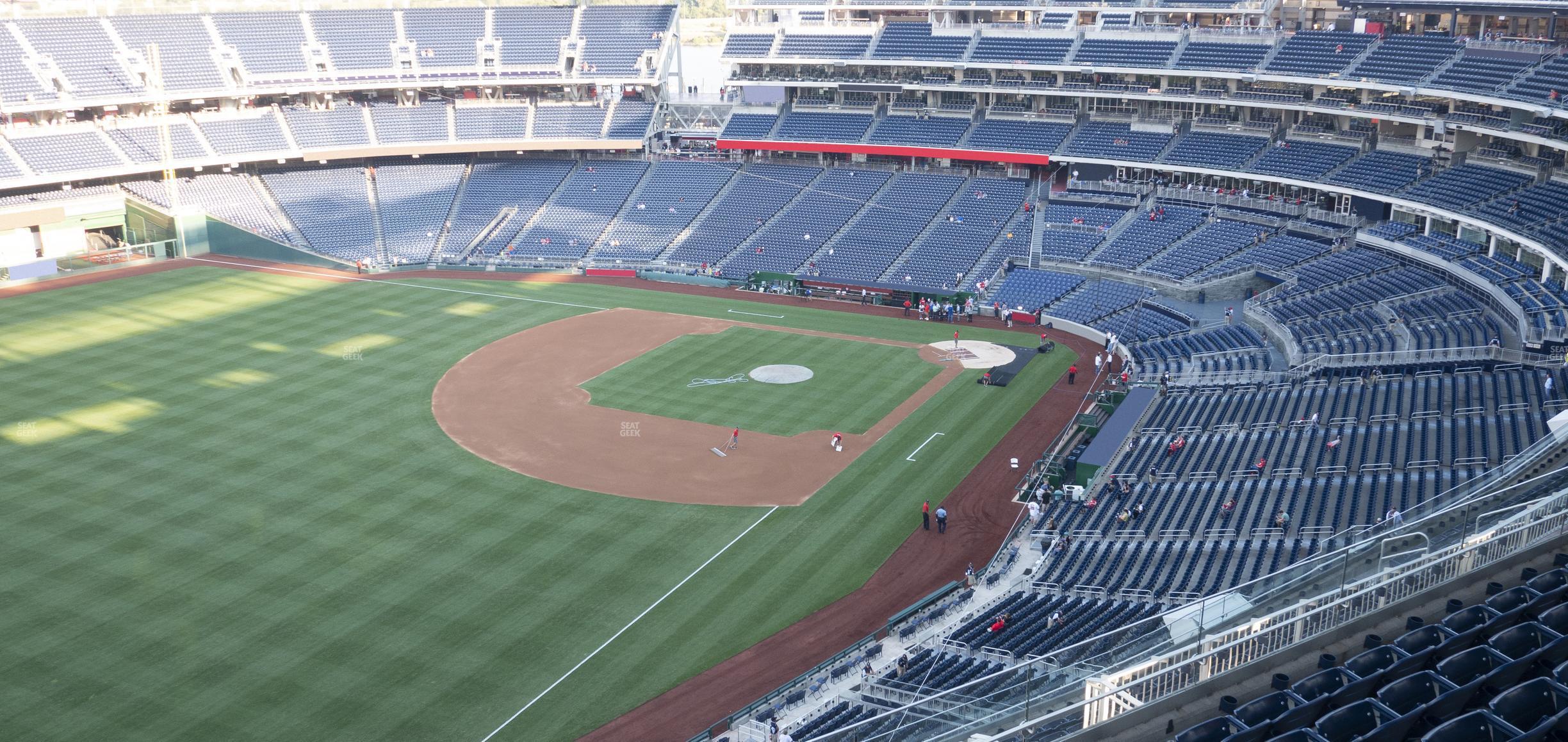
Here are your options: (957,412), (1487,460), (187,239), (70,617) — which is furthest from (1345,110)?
(187,239)

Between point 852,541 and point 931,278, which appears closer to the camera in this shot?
point 852,541

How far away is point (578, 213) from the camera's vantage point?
7169cm

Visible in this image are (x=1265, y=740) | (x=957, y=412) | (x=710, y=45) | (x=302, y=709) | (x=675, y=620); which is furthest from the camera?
(x=710, y=45)

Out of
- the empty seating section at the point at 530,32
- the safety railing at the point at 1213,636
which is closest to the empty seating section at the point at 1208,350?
the safety railing at the point at 1213,636

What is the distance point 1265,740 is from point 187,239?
66.0m

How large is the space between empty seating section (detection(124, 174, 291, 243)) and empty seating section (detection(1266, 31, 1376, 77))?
54.1 m

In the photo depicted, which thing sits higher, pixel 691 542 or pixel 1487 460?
pixel 1487 460

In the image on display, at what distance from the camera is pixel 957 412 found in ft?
143

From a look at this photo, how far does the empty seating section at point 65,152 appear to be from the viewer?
6297 centimetres

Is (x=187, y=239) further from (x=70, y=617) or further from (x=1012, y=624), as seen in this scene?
(x=1012, y=624)

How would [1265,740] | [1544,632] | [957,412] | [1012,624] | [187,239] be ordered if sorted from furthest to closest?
[187,239] < [957,412] < [1012,624] < [1544,632] < [1265,740]

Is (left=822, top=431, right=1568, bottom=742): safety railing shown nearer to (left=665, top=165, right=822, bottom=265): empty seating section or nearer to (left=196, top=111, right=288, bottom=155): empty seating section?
(left=665, top=165, right=822, bottom=265): empty seating section

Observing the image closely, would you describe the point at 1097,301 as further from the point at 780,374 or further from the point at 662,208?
the point at 662,208

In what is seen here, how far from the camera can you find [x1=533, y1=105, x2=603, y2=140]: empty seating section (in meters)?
75.4
